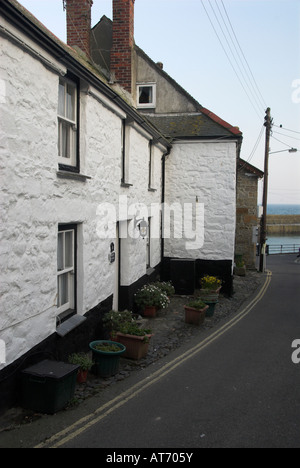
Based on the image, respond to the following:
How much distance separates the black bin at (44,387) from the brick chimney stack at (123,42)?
10071 millimetres

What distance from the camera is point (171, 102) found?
1653cm

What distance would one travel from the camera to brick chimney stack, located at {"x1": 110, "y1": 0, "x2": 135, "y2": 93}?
12.3 metres

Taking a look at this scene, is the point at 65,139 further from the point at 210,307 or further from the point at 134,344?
the point at 210,307

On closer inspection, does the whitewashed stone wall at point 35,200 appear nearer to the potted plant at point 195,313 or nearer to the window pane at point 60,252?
the window pane at point 60,252

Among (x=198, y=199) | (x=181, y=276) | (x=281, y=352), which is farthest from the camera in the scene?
(x=198, y=199)

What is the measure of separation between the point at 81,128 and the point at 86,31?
619cm

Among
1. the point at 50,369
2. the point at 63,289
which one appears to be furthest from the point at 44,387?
the point at 63,289

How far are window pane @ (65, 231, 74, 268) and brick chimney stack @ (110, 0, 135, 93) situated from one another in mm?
7450

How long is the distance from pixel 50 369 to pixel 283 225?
8859 cm

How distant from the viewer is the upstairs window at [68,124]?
22.4 feet

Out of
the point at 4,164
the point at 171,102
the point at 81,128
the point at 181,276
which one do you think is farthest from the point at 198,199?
the point at 4,164

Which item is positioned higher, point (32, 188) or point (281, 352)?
point (32, 188)

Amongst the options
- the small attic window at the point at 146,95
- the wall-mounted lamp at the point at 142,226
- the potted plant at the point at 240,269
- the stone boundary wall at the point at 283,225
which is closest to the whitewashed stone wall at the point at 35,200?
the wall-mounted lamp at the point at 142,226

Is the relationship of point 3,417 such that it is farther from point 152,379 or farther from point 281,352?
point 281,352
